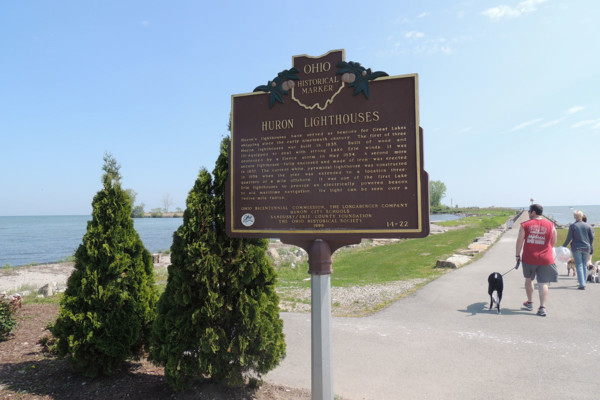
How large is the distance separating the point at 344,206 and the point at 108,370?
3456 mm

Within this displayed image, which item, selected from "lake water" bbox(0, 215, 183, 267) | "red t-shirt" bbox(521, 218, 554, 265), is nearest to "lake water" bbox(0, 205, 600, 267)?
"lake water" bbox(0, 215, 183, 267)

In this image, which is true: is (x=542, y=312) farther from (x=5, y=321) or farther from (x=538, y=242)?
(x=5, y=321)

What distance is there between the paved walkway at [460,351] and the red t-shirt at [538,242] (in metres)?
1.04

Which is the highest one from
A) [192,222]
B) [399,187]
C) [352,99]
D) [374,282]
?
[352,99]

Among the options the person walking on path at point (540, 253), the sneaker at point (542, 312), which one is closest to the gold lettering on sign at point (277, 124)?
the person walking on path at point (540, 253)

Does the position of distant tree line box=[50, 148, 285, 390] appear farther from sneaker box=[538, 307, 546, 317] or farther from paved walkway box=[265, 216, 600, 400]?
sneaker box=[538, 307, 546, 317]

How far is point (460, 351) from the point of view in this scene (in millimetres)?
5027

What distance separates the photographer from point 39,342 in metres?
5.48

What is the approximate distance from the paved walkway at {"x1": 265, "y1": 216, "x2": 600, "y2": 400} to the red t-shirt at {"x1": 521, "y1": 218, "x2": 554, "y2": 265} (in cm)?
104

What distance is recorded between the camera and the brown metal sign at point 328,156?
142 inches

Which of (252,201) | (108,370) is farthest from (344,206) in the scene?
(108,370)

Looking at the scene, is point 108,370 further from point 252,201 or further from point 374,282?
point 374,282

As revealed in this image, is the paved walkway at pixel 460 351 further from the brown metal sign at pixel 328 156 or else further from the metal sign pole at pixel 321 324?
the brown metal sign at pixel 328 156

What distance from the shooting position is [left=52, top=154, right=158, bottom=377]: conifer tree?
4.24m
